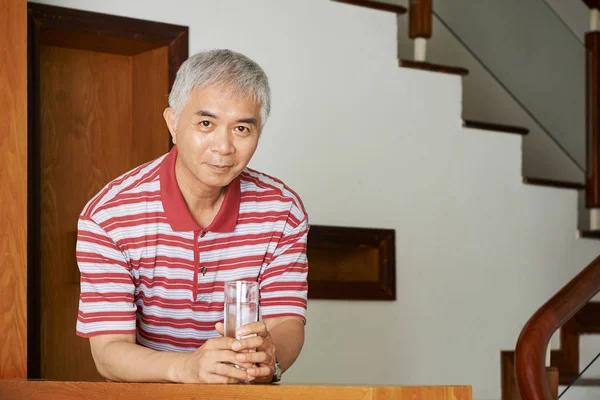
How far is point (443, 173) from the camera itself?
158 inches

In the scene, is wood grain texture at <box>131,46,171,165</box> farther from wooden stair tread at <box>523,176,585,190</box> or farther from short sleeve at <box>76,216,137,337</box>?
wooden stair tread at <box>523,176,585,190</box>

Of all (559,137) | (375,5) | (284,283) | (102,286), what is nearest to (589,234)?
(559,137)

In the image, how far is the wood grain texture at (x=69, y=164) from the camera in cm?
341

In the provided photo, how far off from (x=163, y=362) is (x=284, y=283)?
1.41ft

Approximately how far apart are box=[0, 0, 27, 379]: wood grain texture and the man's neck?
329mm

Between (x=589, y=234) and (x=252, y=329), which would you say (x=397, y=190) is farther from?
(x=252, y=329)

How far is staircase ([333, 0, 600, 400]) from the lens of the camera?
367cm

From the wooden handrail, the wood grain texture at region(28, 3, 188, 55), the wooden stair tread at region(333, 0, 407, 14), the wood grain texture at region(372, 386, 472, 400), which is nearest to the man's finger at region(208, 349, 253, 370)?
the wood grain texture at region(372, 386, 472, 400)

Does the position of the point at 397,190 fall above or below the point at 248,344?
above

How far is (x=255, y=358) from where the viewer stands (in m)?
1.64

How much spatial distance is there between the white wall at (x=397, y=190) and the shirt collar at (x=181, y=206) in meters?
1.41

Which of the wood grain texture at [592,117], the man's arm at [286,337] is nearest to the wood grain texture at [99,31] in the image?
the man's arm at [286,337]

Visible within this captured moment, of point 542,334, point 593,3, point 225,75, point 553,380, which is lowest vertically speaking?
point 553,380

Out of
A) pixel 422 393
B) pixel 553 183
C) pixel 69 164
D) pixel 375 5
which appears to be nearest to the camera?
pixel 422 393
